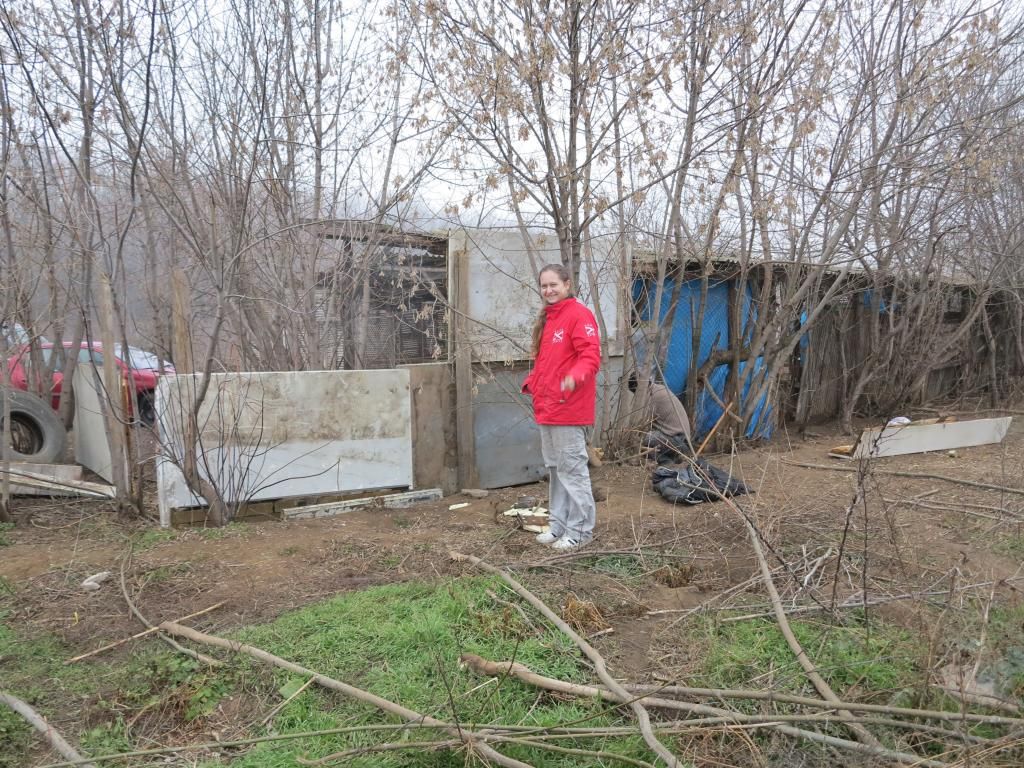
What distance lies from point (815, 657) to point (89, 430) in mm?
6585

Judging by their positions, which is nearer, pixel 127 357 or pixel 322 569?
pixel 322 569

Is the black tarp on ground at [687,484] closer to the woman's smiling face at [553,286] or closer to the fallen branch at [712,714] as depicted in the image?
the woman's smiling face at [553,286]

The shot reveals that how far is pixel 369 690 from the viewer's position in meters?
2.85

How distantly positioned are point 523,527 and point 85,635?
2.67 metres

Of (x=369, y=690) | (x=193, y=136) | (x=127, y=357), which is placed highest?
(x=193, y=136)

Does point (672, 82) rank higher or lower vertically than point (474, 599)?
higher

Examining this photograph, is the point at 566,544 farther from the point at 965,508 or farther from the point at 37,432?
the point at 37,432

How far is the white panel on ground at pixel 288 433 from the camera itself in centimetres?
504

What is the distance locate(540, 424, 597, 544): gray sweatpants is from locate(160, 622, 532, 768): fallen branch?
1.93 m

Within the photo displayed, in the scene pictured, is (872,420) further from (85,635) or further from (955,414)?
(85,635)

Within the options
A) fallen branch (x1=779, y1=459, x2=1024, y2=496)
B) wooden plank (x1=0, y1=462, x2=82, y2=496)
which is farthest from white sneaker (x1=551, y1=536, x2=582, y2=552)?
wooden plank (x1=0, y1=462, x2=82, y2=496)

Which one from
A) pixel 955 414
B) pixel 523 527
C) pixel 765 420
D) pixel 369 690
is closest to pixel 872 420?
pixel 955 414

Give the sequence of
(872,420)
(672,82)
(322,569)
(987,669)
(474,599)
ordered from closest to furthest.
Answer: (987,669), (474,599), (322,569), (672,82), (872,420)

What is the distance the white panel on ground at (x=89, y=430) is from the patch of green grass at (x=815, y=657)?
5.44m
